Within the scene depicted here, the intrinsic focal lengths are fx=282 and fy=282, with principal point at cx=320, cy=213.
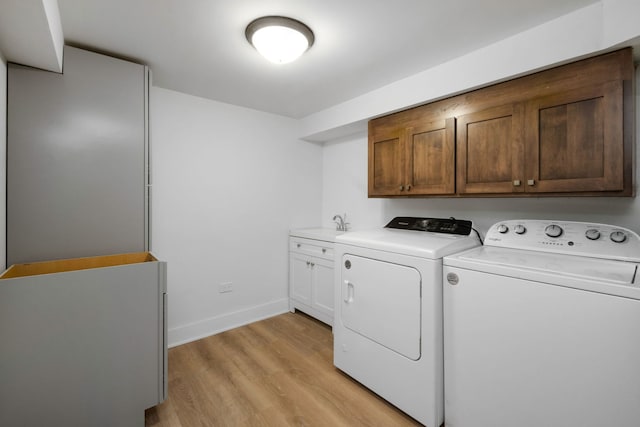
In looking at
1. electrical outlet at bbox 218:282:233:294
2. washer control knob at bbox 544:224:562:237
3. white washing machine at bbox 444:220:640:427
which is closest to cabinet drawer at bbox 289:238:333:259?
electrical outlet at bbox 218:282:233:294

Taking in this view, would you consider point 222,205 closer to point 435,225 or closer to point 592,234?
point 435,225

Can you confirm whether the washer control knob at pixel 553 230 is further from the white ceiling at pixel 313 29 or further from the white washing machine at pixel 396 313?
the white ceiling at pixel 313 29

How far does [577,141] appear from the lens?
4.89 feet

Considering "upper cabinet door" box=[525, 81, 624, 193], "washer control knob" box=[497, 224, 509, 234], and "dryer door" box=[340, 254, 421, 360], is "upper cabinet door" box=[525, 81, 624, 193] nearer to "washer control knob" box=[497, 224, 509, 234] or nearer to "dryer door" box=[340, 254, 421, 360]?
"washer control knob" box=[497, 224, 509, 234]

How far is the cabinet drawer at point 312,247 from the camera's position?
2766 millimetres

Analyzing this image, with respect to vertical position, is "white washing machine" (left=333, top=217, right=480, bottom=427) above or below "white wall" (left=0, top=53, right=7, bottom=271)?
below

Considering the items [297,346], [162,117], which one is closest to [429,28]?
[162,117]

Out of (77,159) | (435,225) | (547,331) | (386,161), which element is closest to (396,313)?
(547,331)

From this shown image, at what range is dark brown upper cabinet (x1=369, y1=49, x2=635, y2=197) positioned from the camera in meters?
1.38

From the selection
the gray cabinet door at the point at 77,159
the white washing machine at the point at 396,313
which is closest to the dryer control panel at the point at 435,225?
the white washing machine at the point at 396,313

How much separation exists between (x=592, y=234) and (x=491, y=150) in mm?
700

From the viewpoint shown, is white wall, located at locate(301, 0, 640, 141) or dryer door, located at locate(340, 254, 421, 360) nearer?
white wall, located at locate(301, 0, 640, 141)

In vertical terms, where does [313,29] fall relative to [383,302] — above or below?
above

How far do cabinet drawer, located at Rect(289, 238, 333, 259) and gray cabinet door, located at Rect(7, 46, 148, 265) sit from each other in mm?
1501
